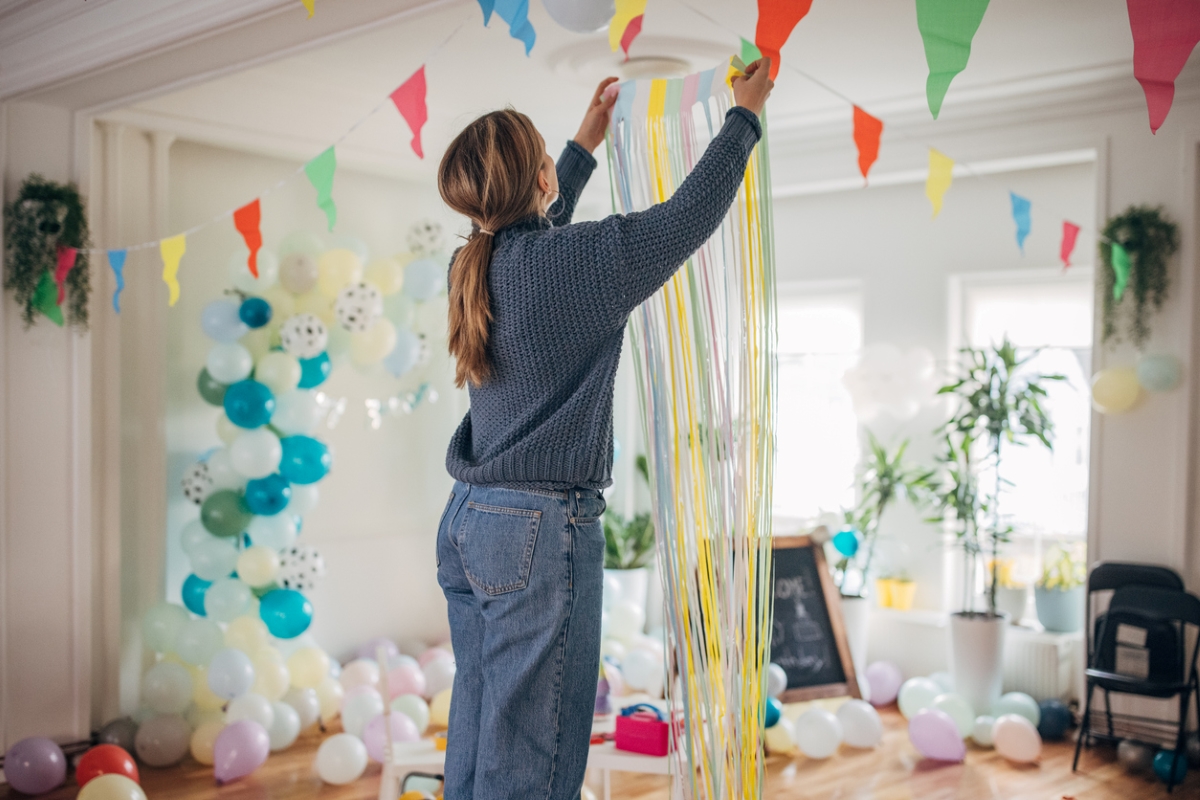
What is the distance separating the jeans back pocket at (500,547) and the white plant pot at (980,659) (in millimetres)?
3208

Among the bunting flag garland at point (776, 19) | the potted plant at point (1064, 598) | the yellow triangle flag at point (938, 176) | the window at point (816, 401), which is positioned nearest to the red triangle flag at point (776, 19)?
the bunting flag garland at point (776, 19)

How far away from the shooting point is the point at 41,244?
11.9 ft

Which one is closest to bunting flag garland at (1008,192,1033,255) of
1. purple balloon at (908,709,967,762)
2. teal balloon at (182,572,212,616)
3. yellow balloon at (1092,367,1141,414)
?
yellow balloon at (1092,367,1141,414)

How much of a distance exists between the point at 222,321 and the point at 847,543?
277 centimetres

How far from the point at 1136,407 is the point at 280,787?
11.0ft

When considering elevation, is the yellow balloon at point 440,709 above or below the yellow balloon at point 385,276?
below

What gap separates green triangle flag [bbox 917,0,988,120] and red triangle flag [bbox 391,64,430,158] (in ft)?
5.21

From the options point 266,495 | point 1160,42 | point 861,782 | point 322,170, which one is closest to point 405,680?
point 266,495

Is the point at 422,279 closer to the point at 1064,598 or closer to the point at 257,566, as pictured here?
the point at 257,566

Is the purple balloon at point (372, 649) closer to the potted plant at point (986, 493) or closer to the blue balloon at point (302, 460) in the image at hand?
the blue balloon at point (302, 460)

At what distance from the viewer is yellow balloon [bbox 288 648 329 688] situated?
3.93 metres

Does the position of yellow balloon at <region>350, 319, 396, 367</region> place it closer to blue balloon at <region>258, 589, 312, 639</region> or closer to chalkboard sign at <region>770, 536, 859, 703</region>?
blue balloon at <region>258, 589, 312, 639</region>

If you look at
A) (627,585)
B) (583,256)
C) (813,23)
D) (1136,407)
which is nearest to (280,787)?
(627,585)

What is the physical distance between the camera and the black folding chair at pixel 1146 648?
11.9 feet
